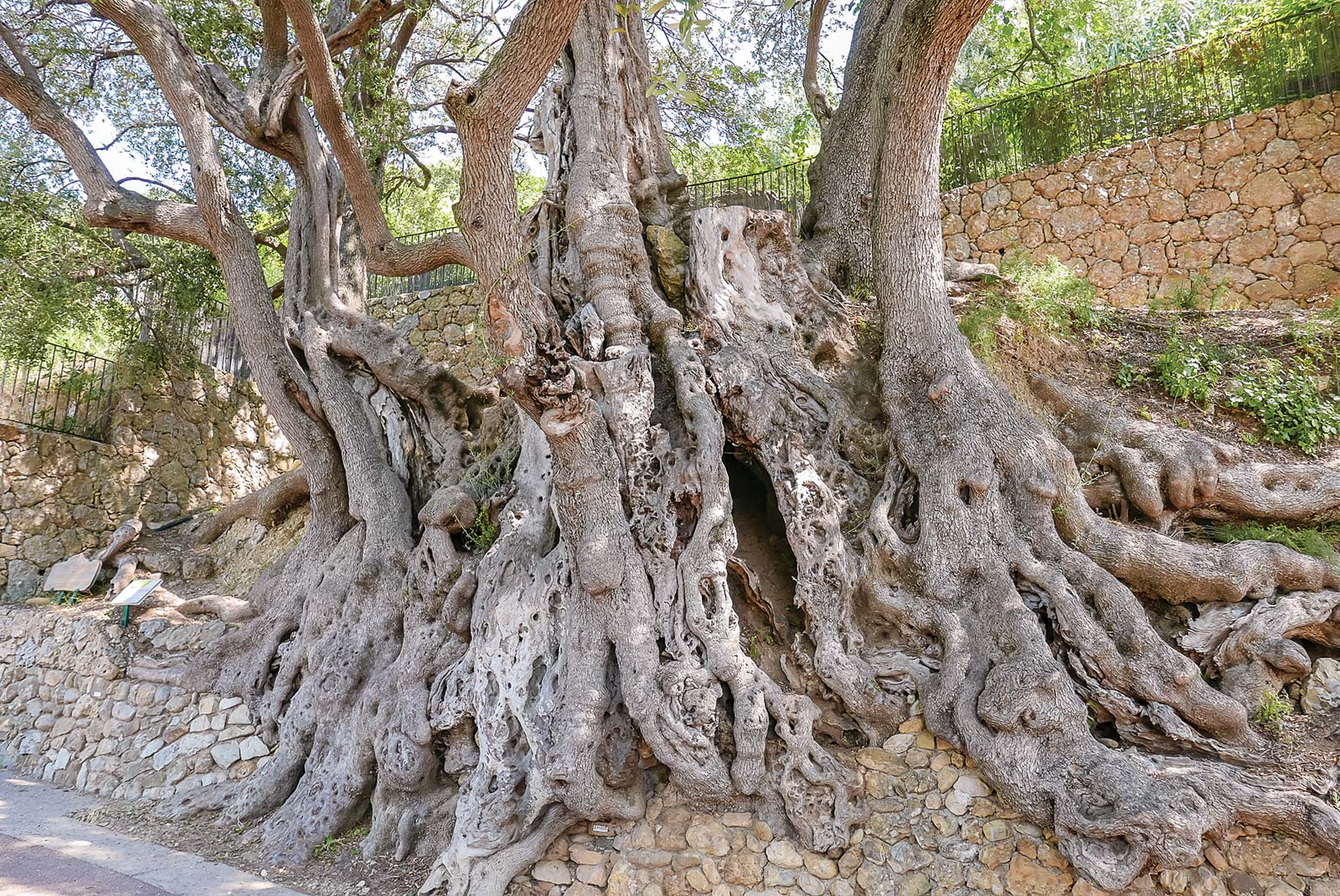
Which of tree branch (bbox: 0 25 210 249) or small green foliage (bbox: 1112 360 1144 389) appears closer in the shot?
small green foliage (bbox: 1112 360 1144 389)

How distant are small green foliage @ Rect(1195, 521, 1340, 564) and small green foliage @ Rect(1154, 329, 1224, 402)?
1386mm

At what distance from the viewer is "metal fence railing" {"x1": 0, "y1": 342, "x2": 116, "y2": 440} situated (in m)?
9.08

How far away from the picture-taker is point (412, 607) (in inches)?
220

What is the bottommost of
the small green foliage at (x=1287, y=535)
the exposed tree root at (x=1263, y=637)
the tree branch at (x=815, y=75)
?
the exposed tree root at (x=1263, y=637)

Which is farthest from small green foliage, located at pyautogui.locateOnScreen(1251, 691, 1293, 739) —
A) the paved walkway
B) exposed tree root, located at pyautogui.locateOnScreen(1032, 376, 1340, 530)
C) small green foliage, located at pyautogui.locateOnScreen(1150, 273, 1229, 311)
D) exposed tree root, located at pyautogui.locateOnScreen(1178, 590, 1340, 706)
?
the paved walkway

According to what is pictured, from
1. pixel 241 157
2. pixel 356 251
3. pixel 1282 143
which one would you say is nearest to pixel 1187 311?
pixel 1282 143

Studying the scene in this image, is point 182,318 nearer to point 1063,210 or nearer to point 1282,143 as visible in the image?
point 1063,210

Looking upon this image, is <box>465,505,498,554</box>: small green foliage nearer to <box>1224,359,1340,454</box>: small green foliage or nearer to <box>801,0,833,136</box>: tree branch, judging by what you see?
<box>1224,359,1340,454</box>: small green foliage

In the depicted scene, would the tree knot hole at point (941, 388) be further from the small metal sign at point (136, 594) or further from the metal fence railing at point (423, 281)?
the metal fence railing at point (423, 281)

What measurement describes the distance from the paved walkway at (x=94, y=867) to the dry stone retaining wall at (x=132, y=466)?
161 inches

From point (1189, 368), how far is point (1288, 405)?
0.67m

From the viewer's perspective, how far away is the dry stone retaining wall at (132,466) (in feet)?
27.6

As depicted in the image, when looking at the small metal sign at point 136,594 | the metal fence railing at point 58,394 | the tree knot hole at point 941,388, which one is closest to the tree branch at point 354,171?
the tree knot hole at point 941,388

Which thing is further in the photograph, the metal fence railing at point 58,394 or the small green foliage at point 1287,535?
the metal fence railing at point 58,394
